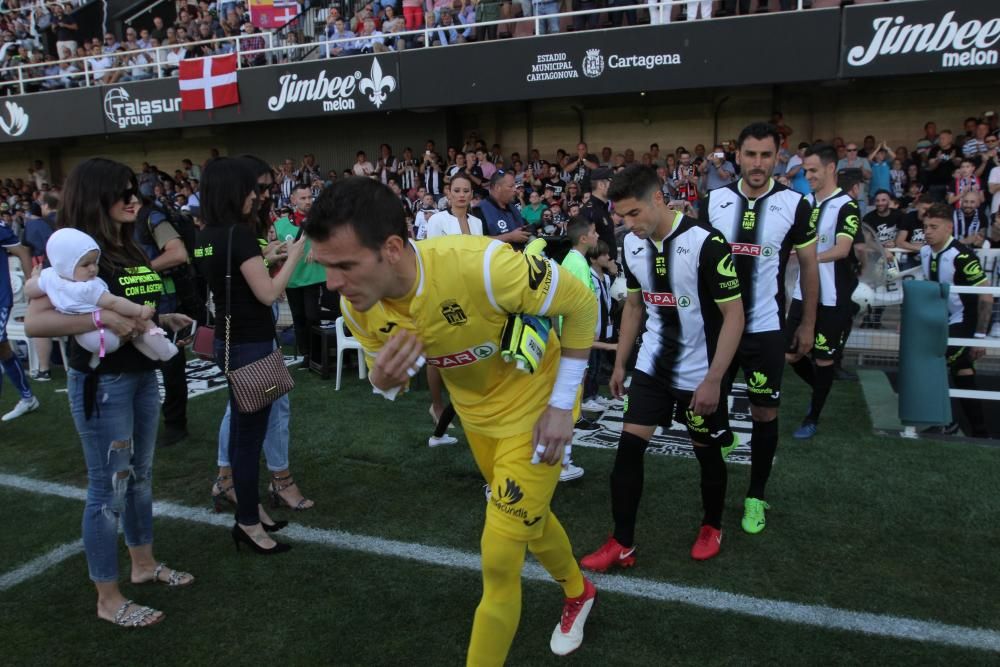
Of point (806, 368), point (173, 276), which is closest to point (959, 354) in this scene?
point (806, 368)

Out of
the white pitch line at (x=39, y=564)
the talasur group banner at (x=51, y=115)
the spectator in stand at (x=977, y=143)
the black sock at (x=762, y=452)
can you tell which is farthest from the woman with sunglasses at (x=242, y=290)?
the talasur group banner at (x=51, y=115)

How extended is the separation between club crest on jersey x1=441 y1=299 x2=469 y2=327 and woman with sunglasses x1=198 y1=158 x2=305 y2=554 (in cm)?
149

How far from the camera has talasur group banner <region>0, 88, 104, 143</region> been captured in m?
20.0

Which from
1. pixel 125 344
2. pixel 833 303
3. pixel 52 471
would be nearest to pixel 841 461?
pixel 833 303

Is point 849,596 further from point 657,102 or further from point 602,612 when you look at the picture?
point 657,102

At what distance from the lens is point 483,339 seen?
247 cm

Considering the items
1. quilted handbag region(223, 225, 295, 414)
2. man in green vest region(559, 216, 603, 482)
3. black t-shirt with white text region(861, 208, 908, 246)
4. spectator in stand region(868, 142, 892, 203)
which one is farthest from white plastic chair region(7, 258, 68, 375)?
spectator in stand region(868, 142, 892, 203)

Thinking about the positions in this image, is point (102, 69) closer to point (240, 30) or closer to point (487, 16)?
point (240, 30)

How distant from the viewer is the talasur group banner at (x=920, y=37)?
39.1 feet

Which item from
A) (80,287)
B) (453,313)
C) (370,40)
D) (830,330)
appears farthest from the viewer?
(370,40)

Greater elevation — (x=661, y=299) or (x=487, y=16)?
(x=487, y=16)

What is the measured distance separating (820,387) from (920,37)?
977 centimetres

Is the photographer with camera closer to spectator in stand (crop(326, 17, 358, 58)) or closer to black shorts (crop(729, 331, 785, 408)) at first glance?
black shorts (crop(729, 331, 785, 408))

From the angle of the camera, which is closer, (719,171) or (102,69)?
(719,171)
